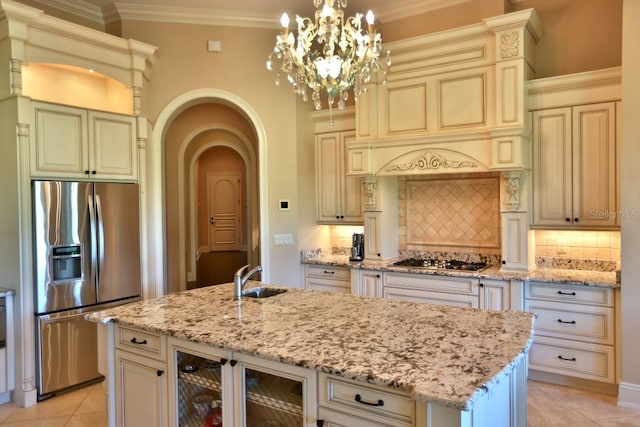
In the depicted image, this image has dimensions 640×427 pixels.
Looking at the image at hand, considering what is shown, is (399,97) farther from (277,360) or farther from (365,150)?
(277,360)

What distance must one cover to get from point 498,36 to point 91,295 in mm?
4082

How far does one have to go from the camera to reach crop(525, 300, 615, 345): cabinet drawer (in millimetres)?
3402

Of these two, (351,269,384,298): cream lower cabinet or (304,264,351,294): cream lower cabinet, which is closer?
(351,269,384,298): cream lower cabinet

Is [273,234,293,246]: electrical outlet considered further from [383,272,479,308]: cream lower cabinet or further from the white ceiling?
the white ceiling

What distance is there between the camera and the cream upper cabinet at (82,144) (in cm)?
352

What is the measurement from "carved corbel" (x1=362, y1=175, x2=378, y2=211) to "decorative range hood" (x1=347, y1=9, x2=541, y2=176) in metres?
0.13

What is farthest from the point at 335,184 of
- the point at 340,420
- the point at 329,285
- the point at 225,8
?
the point at 340,420

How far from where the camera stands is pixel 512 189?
3.80 meters

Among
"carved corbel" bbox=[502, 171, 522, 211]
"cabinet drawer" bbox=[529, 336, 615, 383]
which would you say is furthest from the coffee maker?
"cabinet drawer" bbox=[529, 336, 615, 383]

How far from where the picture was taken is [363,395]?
158 cm

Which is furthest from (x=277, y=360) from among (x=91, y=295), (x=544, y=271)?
(x=544, y=271)

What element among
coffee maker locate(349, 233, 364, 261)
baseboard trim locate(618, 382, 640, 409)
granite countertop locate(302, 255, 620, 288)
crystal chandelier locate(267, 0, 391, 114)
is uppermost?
crystal chandelier locate(267, 0, 391, 114)

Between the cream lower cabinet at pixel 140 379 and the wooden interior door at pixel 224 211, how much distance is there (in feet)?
25.0

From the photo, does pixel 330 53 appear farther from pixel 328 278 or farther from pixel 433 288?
pixel 328 278
